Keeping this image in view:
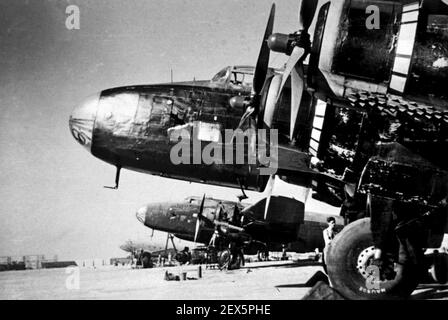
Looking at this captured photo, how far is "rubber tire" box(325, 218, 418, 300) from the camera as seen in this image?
4.89m

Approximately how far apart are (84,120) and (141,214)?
1618cm

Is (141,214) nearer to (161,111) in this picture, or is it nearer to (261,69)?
(161,111)

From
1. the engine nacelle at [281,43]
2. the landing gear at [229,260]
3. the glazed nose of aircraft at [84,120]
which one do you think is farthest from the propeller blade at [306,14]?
the landing gear at [229,260]

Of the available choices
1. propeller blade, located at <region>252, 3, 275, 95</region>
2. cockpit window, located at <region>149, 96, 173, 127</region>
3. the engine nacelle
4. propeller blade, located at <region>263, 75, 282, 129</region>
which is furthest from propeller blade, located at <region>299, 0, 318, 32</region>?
cockpit window, located at <region>149, 96, 173, 127</region>

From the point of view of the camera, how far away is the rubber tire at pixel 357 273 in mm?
4887

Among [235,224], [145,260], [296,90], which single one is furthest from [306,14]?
[145,260]

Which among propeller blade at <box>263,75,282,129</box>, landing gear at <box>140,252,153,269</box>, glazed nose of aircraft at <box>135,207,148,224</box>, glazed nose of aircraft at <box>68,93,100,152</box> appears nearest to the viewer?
propeller blade at <box>263,75,282,129</box>

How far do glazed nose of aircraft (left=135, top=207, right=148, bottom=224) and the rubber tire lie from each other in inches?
822

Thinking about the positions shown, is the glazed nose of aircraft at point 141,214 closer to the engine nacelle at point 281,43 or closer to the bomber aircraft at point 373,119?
→ the bomber aircraft at point 373,119

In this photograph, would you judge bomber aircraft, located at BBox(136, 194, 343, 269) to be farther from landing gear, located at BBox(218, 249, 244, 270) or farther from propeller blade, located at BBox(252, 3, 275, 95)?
propeller blade, located at BBox(252, 3, 275, 95)

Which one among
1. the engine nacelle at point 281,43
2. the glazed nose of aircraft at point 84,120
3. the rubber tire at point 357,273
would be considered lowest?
the rubber tire at point 357,273

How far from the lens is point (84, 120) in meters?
9.66

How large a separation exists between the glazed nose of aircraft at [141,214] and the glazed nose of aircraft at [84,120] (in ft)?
50.3
